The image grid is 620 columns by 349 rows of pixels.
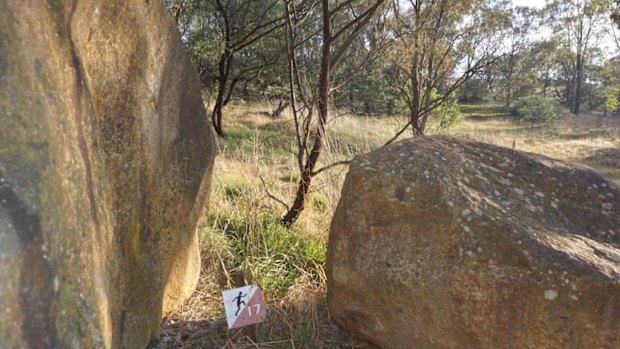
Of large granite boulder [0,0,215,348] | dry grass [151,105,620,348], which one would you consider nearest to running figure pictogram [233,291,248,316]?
dry grass [151,105,620,348]

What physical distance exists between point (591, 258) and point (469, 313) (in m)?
0.52

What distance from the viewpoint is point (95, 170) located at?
1671 millimetres

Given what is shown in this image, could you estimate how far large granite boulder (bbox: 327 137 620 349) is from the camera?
1.94 m

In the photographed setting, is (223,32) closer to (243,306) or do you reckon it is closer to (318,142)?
(318,142)

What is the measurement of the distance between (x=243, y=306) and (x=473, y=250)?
107 cm

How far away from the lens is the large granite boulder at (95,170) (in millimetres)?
1233

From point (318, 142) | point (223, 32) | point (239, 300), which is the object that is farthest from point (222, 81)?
point (239, 300)

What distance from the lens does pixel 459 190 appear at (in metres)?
2.24

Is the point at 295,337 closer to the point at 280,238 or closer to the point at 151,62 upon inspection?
the point at 280,238

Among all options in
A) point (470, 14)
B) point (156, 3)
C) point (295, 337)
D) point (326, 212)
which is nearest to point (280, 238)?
point (326, 212)

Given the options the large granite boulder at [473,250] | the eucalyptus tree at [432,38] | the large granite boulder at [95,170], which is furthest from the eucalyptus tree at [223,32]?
the large granite boulder at [473,250]

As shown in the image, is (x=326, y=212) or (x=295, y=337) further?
(x=326, y=212)

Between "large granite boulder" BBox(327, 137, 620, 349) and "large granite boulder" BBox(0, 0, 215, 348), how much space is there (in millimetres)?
815

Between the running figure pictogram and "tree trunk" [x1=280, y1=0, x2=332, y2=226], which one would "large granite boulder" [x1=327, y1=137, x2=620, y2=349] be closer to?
the running figure pictogram
